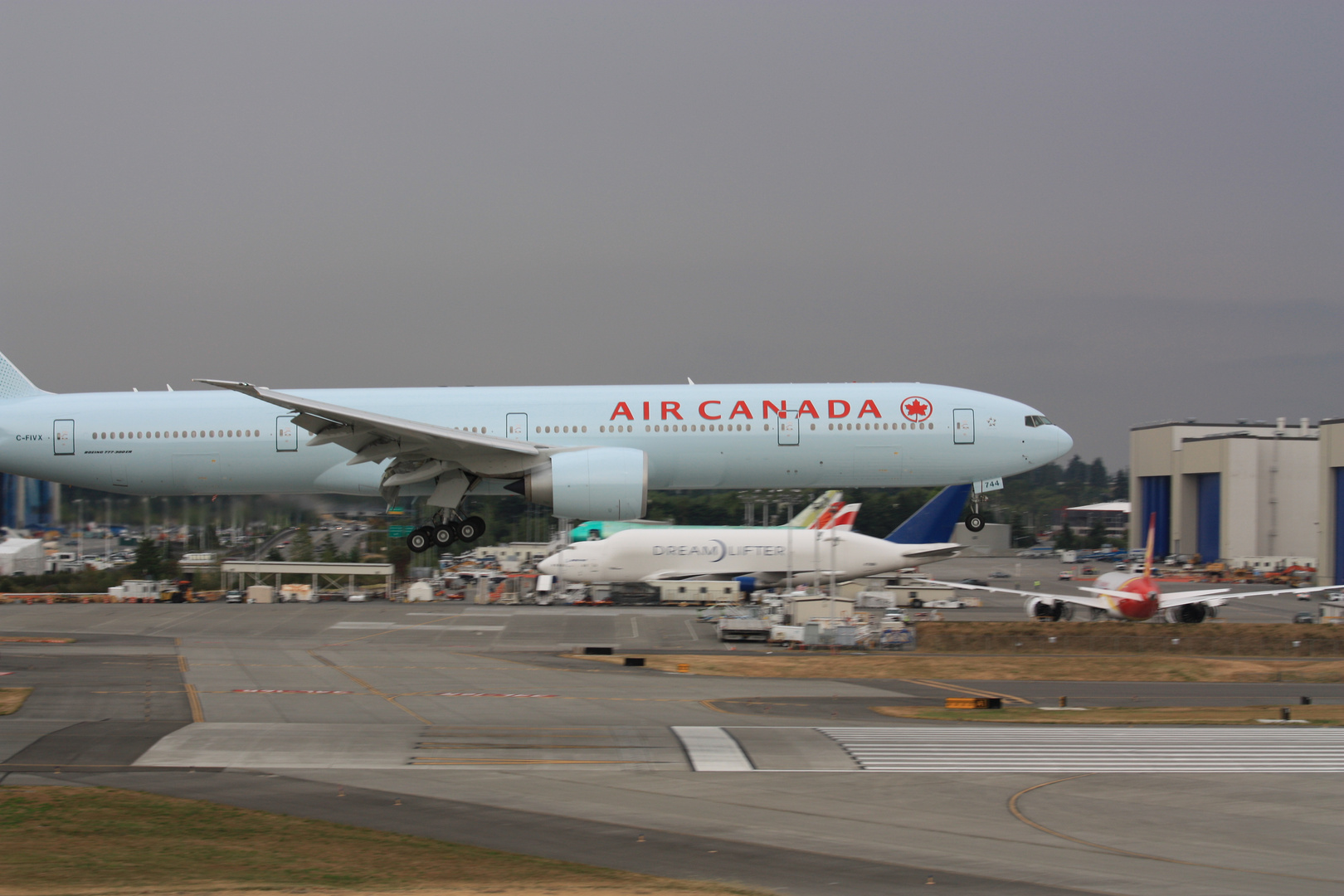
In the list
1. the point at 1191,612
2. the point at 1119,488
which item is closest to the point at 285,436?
the point at 1191,612

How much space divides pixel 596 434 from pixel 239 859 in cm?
2047

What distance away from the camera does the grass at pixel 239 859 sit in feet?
44.5

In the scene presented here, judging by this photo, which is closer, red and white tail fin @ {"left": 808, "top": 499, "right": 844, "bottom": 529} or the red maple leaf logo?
the red maple leaf logo

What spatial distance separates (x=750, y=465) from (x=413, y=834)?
1954 cm

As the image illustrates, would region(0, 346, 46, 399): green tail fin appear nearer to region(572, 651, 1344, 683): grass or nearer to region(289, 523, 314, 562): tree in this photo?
region(289, 523, 314, 562): tree

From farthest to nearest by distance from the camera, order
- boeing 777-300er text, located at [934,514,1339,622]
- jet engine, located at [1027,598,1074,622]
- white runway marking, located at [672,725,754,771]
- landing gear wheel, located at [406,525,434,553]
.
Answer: jet engine, located at [1027,598,1074,622] < boeing 777-300er text, located at [934,514,1339,622] < landing gear wheel, located at [406,525,434,553] < white runway marking, located at [672,725,754,771]

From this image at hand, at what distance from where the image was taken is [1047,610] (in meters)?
47.3

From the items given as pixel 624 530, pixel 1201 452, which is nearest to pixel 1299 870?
pixel 624 530

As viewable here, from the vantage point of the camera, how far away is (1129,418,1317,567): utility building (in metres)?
90.9

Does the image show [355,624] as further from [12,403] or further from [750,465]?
[750,465]

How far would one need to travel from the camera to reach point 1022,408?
1404 inches

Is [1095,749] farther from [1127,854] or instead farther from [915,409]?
[915,409]

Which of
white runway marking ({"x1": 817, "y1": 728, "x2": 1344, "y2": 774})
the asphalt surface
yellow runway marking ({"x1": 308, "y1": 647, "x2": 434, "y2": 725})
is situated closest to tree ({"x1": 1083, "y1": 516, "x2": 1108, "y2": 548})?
the asphalt surface

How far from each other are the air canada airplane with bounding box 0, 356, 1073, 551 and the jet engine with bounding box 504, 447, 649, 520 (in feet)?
0.19
